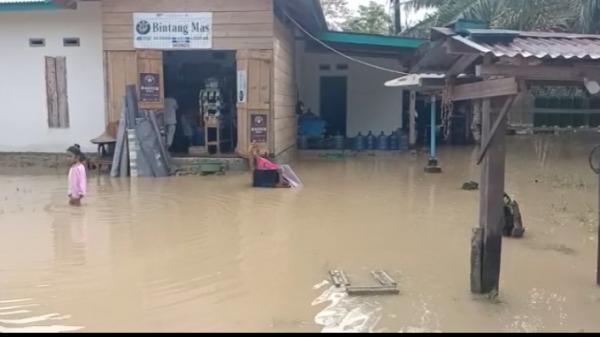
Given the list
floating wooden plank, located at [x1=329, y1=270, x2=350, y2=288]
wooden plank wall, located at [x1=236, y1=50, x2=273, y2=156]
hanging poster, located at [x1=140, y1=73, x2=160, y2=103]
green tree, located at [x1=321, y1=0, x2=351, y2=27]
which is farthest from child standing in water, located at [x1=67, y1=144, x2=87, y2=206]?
green tree, located at [x1=321, y1=0, x2=351, y2=27]

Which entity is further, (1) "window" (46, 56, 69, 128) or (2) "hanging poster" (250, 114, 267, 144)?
(1) "window" (46, 56, 69, 128)

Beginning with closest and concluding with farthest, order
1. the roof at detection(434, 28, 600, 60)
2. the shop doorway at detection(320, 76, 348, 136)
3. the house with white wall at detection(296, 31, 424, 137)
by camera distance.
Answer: the roof at detection(434, 28, 600, 60)
the house with white wall at detection(296, 31, 424, 137)
the shop doorway at detection(320, 76, 348, 136)

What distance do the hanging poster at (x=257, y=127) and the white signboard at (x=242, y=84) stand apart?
413mm

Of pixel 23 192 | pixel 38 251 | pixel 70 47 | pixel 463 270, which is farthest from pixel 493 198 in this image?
pixel 70 47

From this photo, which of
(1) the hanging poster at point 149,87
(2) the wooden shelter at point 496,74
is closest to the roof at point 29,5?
(1) the hanging poster at point 149,87

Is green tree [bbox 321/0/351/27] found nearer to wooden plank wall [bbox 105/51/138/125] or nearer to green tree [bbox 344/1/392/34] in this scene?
green tree [bbox 344/1/392/34]

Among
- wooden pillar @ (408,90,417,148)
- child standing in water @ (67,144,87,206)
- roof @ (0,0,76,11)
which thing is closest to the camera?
child standing in water @ (67,144,87,206)

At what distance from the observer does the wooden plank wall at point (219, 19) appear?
1316 cm

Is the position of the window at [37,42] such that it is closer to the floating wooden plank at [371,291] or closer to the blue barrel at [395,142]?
the blue barrel at [395,142]

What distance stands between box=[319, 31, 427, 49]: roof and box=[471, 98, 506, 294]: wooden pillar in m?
11.8

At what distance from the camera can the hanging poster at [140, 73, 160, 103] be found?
1353 cm

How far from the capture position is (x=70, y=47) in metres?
14.7

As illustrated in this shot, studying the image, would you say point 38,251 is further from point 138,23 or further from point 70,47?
point 70,47

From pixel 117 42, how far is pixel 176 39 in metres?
1.23
